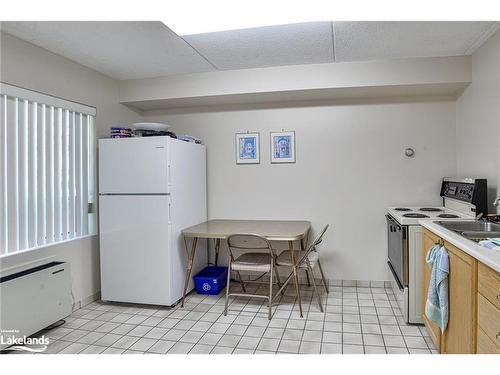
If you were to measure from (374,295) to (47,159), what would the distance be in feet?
11.1

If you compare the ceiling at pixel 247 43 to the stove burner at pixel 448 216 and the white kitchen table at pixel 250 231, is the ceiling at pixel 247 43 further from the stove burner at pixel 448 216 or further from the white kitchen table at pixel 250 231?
the white kitchen table at pixel 250 231

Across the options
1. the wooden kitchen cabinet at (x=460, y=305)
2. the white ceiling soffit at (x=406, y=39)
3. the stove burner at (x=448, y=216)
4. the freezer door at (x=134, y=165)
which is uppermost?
the white ceiling soffit at (x=406, y=39)

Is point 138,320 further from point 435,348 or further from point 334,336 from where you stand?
point 435,348

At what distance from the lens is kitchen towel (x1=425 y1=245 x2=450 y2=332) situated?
1888mm

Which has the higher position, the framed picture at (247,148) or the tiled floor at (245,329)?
the framed picture at (247,148)

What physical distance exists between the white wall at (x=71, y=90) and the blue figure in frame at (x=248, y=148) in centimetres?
141

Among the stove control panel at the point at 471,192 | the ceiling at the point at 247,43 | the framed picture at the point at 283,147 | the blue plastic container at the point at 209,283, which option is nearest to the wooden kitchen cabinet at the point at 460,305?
the stove control panel at the point at 471,192

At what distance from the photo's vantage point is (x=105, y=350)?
7.64ft

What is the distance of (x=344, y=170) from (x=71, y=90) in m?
2.90

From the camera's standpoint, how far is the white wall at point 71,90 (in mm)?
2516

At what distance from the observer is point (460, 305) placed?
5.65ft

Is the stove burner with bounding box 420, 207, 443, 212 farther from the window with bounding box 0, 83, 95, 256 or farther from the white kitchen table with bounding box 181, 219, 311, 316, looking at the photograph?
the window with bounding box 0, 83, 95, 256

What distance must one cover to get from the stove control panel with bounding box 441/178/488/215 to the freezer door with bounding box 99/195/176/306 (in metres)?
2.59

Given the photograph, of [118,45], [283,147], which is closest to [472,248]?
[283,147]
